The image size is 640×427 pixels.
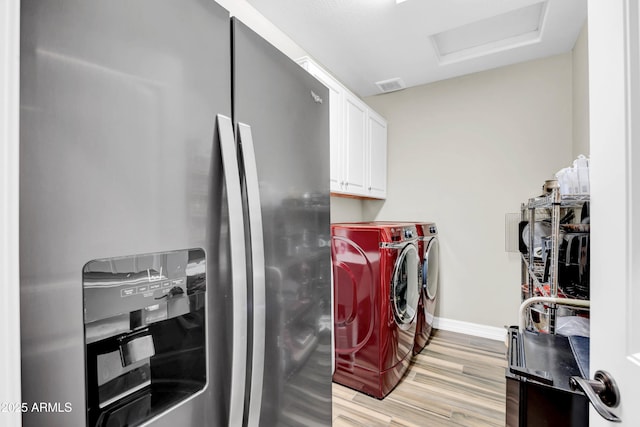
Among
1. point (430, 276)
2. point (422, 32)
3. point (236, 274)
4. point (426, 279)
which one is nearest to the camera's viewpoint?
point (236, 274)

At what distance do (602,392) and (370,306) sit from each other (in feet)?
4.74

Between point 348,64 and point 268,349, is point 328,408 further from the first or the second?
point 348,64

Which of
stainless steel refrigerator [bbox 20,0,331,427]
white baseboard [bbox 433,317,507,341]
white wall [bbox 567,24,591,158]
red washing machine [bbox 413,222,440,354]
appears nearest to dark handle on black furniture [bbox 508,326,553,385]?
stainless steel refrigerator [bbox 20,0,331,427]

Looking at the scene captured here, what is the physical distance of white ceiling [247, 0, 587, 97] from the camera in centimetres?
190

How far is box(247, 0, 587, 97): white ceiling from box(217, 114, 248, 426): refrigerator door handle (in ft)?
5.56

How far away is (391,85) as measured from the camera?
305 cm

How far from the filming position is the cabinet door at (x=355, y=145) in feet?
8.02

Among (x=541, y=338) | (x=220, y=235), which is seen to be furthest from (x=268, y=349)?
(x=541, y=338)

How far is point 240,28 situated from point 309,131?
1.29 ft

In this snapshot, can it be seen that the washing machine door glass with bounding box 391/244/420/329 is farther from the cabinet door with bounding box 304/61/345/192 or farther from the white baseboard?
the white baseboard

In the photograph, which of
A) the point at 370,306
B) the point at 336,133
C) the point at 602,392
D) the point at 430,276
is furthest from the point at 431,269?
the point at 602,392

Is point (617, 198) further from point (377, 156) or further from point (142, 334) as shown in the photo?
point (377, 156)

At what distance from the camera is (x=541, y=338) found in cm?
106

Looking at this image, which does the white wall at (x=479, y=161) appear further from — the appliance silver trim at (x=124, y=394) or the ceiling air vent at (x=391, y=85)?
the appliance silver trim at (x=124, y=394)
